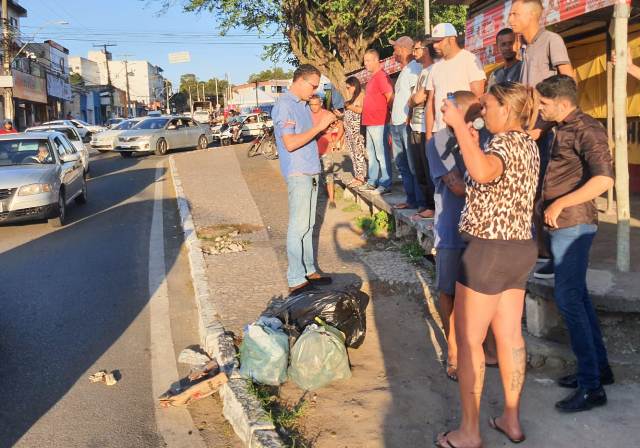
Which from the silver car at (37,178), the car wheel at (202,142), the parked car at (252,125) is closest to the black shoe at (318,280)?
the silver car at (37,178)

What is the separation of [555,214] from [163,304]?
13.3ft

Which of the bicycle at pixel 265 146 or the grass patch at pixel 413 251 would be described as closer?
the grass patch at pixel 413 251

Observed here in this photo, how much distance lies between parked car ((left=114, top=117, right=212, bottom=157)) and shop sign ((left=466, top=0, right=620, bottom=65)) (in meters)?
16.3

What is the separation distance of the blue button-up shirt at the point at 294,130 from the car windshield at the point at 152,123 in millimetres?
20552

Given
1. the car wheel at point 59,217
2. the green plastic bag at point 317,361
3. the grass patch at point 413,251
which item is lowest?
the green plastic bag at point 317,361

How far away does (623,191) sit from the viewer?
14.7 ft

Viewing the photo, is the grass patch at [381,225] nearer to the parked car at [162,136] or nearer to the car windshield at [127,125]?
the parked car at [162,136]

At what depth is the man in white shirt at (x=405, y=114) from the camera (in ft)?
23.3

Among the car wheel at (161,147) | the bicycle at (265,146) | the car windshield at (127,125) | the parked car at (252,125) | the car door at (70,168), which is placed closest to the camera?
the car door at (70,168)

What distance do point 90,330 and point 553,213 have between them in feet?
13.2

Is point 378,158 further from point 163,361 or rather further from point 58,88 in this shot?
point 58,88

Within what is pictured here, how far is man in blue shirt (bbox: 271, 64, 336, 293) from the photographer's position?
17.9ft

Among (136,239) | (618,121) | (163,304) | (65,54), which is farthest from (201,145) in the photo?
(65,54)

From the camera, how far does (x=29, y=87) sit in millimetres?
46719
